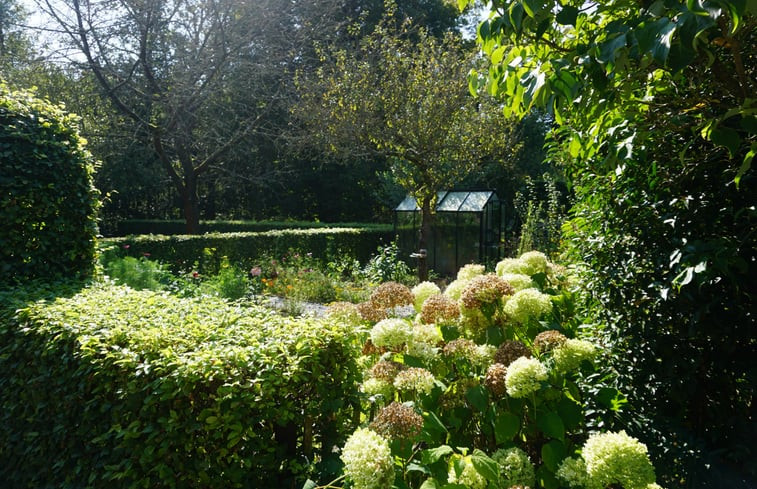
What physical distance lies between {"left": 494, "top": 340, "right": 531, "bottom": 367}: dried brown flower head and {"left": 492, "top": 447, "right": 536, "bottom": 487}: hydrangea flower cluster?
39 centimetres

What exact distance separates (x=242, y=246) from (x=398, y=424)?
9535mm

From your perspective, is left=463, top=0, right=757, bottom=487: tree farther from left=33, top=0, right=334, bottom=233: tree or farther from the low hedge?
left=33, top=0, right=334, bottom=233: tree

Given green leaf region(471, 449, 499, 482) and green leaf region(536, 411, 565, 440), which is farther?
green leaf region(536, 411, 565, 440)

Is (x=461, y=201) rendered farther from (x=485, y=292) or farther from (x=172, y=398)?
(x=172, y=398)

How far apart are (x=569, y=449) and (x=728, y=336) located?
0.73 meters

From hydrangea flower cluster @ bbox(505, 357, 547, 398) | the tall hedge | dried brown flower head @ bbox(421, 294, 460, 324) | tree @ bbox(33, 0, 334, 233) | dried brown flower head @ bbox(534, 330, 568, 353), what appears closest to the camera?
hydrangea flower cluster @ bbox(505, 357, 547, 398)

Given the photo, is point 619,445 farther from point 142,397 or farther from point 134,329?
point 134,329

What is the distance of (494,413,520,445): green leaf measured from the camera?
1735 millimetres

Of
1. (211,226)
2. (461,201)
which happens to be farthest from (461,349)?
(211,226)

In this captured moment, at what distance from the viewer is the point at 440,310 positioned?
2338 mm

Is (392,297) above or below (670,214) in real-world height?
below

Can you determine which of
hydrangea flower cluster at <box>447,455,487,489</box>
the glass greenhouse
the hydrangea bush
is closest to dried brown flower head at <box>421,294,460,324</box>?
the hydrangea bush

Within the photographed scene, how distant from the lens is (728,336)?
1803mm

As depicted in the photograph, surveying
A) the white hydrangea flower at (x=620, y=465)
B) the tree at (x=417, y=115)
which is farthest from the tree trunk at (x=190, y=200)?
the white hydrangea flower at (x=620, y=465)
